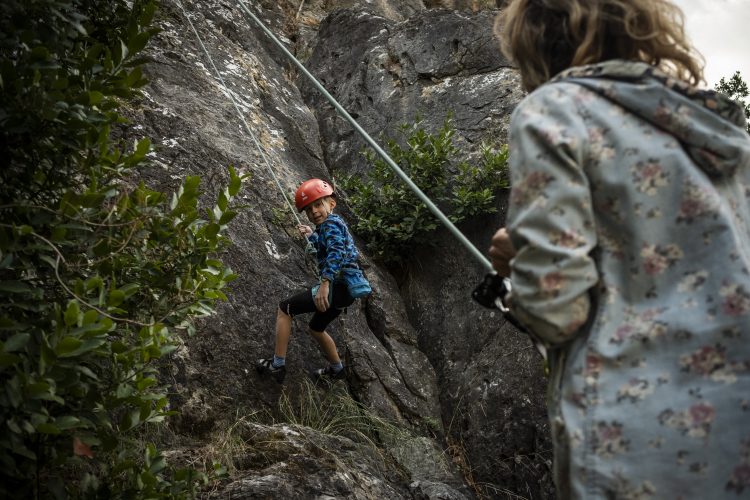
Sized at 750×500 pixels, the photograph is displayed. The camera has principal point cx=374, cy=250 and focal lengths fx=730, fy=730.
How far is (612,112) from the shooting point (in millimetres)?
1656

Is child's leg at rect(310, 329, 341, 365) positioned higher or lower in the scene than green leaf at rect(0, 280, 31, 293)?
lower

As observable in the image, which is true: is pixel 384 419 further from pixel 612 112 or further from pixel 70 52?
pixel 612 112

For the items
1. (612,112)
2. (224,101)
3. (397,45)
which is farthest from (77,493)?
(397,45)

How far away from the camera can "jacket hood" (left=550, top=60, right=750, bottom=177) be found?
1635mm

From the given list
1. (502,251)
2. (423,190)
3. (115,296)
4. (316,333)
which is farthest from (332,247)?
(502,251)

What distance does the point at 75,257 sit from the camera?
2934 mm

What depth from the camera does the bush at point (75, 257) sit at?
248 cm

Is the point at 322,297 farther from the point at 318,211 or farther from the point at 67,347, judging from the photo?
the point at 67,347

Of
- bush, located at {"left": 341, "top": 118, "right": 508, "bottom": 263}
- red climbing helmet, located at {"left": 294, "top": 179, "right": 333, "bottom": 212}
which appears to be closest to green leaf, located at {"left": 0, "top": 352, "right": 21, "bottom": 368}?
red climbing helmet, located at {"left": 294, "top": 179, "right": 333, "bottom": 212}

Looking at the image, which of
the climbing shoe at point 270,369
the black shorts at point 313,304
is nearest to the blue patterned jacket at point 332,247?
the black shorts at point 313,304

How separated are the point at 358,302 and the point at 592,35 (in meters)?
4.85

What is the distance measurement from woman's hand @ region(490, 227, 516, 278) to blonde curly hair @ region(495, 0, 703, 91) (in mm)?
427

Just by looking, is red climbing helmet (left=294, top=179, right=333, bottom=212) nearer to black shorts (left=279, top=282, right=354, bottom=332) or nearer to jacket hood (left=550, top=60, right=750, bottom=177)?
black shorts (left=279, top=282, right=354, bottom=332)

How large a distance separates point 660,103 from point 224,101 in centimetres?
612
